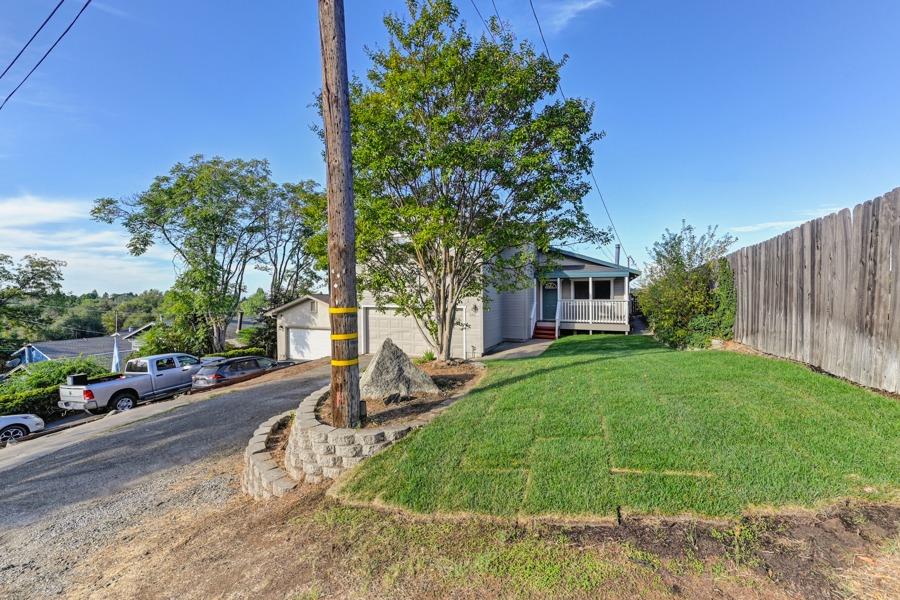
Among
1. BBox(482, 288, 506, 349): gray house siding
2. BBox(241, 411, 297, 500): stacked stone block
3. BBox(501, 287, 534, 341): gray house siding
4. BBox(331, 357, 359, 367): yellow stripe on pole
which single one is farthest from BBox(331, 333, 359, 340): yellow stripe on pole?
BBox(501, 287, 534, 341): gray house siding

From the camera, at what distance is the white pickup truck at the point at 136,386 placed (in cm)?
1167

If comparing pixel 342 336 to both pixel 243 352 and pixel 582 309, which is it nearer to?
pixel 582 309

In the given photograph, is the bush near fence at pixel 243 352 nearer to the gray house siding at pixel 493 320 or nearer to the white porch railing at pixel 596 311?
the gray house siding at pixel 493 320

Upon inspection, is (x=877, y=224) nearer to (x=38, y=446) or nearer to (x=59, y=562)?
(x=59, y=562)

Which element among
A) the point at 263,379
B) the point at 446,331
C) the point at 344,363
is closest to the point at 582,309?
the point at 446,331

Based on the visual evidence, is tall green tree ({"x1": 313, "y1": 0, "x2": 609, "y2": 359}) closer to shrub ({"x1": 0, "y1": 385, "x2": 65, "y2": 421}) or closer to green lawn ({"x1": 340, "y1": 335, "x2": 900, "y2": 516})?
green lawn ({"x1": 340, "y1": 335, "x2": 900, "y2": 516})

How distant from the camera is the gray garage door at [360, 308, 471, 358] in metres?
14.4

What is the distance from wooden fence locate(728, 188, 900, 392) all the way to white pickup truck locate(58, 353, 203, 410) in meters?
16.6

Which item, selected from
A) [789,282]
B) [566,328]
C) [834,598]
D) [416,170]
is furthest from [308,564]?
[566,328]

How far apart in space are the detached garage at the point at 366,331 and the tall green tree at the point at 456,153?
3.09 meters

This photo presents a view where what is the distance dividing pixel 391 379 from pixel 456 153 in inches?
165

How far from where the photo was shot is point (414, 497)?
3.41m

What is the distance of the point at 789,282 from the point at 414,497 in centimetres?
707

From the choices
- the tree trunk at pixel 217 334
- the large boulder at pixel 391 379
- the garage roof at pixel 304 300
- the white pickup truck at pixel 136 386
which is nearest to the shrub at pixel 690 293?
the large boulder at pixel 391 379
